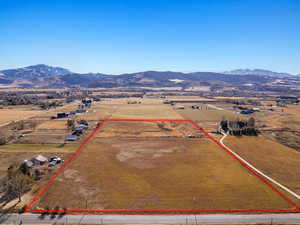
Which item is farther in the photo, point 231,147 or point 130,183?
point 231,147

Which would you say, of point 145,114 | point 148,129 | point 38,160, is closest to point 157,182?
point 38,160

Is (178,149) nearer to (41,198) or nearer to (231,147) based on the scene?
(231,147)

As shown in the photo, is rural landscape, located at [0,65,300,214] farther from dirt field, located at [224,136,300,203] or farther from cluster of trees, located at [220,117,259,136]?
cluster of trees, located at [220,117,259,136]

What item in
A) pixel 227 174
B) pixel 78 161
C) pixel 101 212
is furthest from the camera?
pixel 78 161

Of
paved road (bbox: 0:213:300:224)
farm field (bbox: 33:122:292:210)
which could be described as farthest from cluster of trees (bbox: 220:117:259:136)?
paved road (bbox: 0:213:300:224)

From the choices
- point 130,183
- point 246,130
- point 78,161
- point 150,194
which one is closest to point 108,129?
point 78,161

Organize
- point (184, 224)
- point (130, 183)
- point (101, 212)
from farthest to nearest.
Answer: point (130, 183) < point (101, 212) < point (184, 224)

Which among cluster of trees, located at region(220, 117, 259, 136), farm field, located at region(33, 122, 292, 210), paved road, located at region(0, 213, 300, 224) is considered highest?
cluster of trees, located at region(220, 117, 259, 136)
